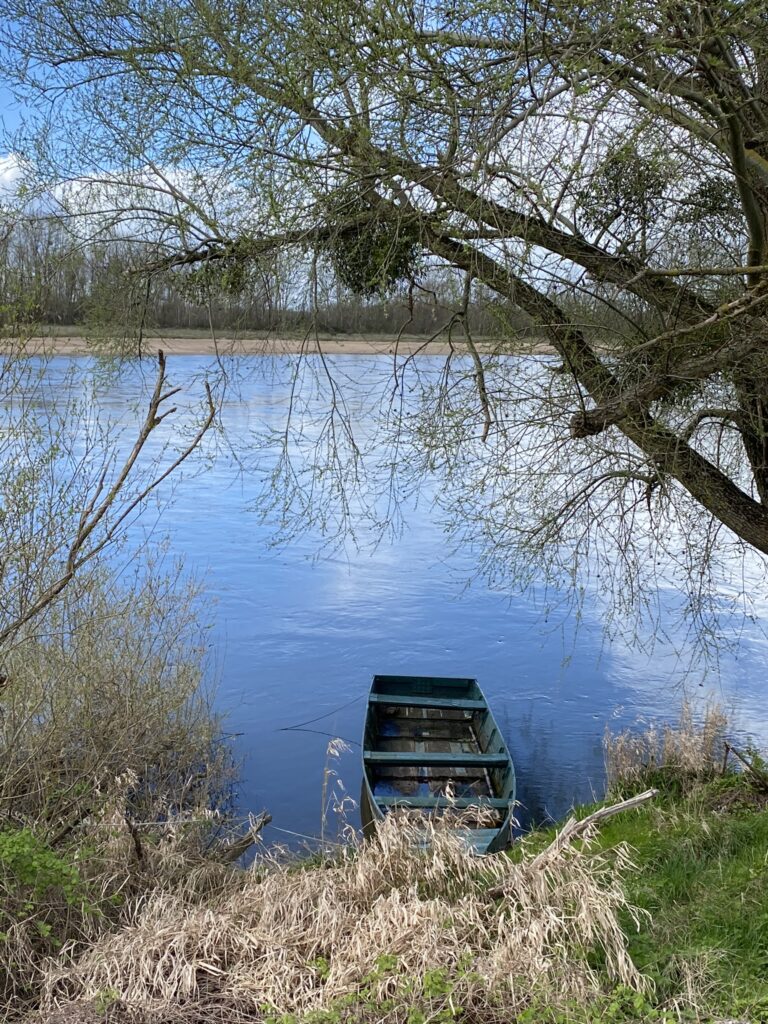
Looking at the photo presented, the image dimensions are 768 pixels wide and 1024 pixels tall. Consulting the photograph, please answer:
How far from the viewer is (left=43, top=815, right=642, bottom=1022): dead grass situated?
3.14m

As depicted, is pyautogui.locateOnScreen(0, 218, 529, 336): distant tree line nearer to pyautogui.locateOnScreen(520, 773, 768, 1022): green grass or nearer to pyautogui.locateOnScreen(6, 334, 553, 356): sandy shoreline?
pyautogui.locateOnScreen(6, 334, 553, 356): sandy shoreline

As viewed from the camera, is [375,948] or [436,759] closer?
[375,948]

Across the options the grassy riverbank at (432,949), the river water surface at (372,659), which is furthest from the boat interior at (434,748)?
the grassy riverbank at (432,949)

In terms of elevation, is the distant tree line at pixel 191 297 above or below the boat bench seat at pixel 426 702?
above

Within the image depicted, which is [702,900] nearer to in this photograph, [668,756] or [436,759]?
[668,756]

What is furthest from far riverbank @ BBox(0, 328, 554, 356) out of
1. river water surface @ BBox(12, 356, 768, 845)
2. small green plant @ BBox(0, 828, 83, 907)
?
small green plant @ BBox(0, 828, 83, 907)

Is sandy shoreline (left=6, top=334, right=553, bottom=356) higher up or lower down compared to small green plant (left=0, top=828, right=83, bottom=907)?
higher up

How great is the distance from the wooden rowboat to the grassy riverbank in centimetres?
256

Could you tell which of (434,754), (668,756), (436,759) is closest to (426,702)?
(434,754)

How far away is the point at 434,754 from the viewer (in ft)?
27.2

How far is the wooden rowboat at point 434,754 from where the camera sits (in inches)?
286

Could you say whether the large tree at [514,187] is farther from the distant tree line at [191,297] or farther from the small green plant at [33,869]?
the small green plant at [33,869]

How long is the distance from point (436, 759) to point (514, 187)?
17.7 feet

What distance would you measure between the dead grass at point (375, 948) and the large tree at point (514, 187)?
2.52m
